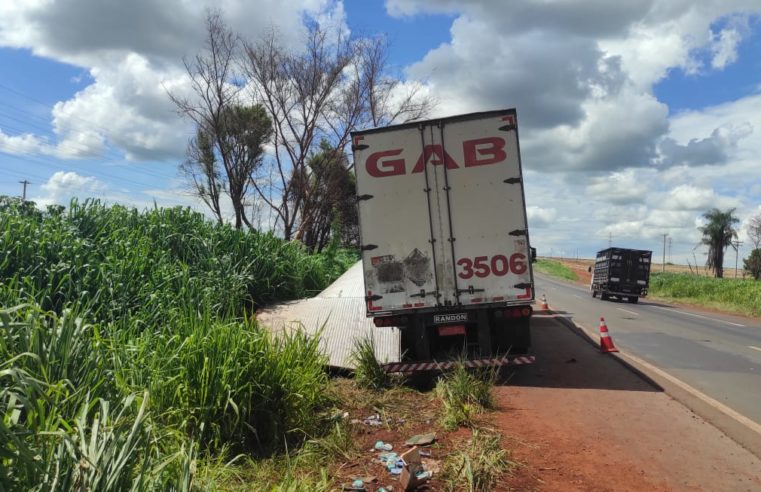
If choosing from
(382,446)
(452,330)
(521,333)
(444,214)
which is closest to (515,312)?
(521,333)

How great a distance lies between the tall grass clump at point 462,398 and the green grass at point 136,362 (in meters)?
1.27

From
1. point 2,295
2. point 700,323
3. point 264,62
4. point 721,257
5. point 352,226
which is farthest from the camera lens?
point 721,257

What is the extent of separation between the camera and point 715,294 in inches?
1324

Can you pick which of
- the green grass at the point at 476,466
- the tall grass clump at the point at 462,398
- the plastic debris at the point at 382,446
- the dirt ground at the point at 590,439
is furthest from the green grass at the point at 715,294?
the plastic debris at the point at 382,446

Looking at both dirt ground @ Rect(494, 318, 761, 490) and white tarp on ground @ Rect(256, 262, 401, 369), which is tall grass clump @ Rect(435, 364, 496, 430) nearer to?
dirt ground @ Rect(494, 318, 761, 490)

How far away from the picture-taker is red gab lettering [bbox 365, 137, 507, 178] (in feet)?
25.7

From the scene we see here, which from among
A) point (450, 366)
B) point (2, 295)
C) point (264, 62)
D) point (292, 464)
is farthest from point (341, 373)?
point (264, 62)

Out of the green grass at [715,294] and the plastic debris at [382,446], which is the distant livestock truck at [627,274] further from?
the plastic debris at [382,446]

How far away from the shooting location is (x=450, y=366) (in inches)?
297

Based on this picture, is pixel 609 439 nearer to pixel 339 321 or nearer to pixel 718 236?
pixel 339 321


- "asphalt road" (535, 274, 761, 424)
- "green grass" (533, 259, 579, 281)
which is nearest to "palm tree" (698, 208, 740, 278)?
"green grass" (533, 259, 579, 281)

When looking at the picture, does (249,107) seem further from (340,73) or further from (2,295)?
(2,295)

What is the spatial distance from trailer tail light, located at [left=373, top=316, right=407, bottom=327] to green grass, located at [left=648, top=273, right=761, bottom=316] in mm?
25453

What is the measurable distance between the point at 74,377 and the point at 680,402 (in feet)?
22.2
